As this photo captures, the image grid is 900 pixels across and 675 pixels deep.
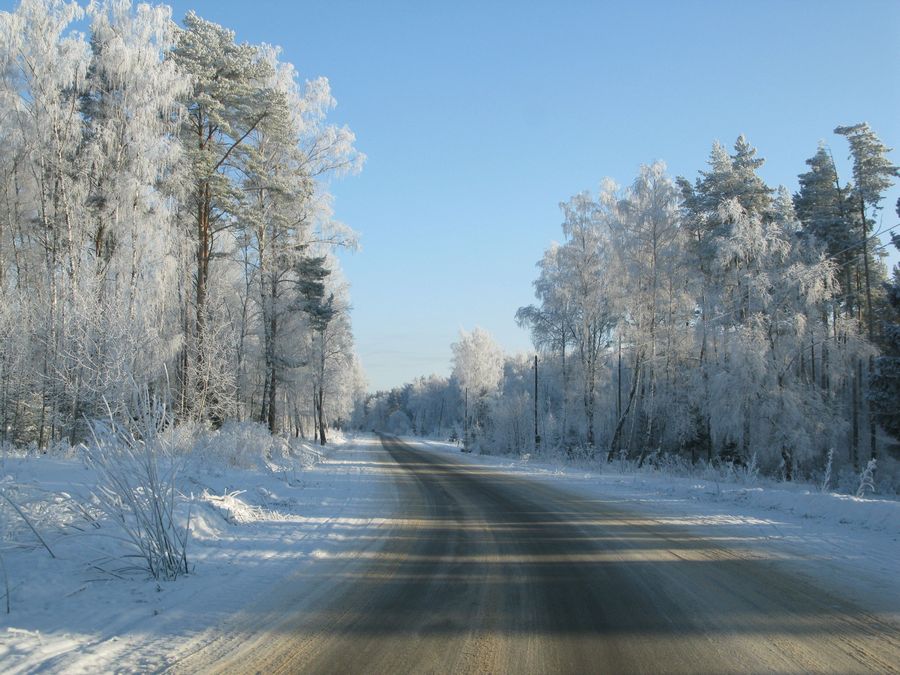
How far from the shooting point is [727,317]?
25797mm

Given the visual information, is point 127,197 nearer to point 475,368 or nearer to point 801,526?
point 801,526

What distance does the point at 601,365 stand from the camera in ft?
106

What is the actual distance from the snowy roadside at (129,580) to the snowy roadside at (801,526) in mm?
5601

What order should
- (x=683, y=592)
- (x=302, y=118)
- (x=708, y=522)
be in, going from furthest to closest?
(x=302, y=118) → (x=708, y=522) → (x=683, y=592)

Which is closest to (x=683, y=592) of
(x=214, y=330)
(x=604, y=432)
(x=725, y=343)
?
(x=214, y=330)

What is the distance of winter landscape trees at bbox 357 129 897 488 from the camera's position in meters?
24.0

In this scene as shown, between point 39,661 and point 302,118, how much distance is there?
23.9 meters

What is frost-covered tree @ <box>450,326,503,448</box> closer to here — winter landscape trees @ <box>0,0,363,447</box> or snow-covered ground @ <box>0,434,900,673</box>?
winter landscape trees @ <box>0,0,363,447</box>

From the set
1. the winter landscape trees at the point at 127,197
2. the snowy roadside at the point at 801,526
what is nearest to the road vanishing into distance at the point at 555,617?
the snowy roadside at the point at 801,526

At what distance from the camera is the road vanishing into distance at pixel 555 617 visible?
3961 mm

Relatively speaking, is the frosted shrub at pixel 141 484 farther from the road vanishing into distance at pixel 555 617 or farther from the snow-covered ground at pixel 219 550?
the road vanishing into distance at pixel 555 617

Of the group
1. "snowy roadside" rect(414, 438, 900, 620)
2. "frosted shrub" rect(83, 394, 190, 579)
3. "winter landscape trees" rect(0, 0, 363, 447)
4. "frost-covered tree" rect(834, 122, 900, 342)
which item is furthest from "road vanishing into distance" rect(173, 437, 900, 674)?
"frost-covered tree" rect(834, 122, 900, 342)

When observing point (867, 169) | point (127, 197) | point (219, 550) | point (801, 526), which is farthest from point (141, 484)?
point (867, 169)

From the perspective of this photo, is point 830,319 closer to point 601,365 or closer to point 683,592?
point 601,365
